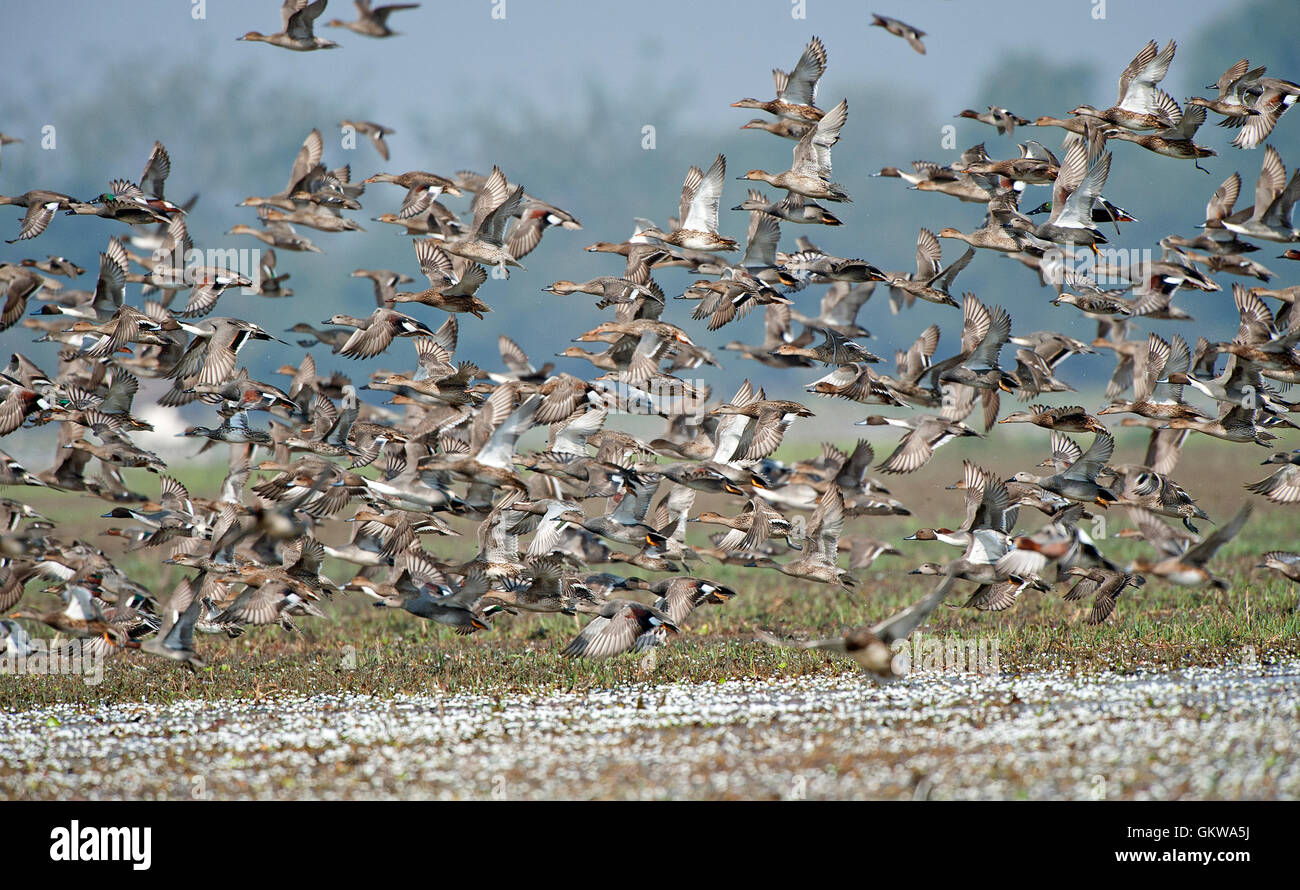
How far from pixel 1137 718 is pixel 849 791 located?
3042 mm

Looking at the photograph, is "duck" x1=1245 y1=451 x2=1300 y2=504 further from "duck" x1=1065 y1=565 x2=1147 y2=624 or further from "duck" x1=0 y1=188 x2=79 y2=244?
"duck" x1=0 y1=188 x2=79 y2=244

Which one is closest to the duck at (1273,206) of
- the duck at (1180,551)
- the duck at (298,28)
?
the duck at (1180,551)

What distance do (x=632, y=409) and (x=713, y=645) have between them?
9.93ft

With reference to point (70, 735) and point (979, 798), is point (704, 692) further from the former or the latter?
point (70, 735)

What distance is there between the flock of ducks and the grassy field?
524mm

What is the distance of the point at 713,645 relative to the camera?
15.0 m

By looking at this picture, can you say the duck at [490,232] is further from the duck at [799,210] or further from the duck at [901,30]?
the duck at [901,30]

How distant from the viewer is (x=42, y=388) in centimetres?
1564

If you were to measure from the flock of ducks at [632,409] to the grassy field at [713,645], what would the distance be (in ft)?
1.72

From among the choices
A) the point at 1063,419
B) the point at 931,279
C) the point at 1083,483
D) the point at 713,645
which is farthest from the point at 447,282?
the point at 1083,483

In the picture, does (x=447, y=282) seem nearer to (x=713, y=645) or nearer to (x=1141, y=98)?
(x=713, y=645)

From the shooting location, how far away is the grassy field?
13102 millimetres

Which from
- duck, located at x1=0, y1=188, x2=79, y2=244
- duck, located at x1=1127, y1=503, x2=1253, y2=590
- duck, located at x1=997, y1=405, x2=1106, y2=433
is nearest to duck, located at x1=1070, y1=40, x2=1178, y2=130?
duck, located at x1=997, y1=405, x2=1106, y2=433

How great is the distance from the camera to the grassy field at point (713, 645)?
1310 centimetres
